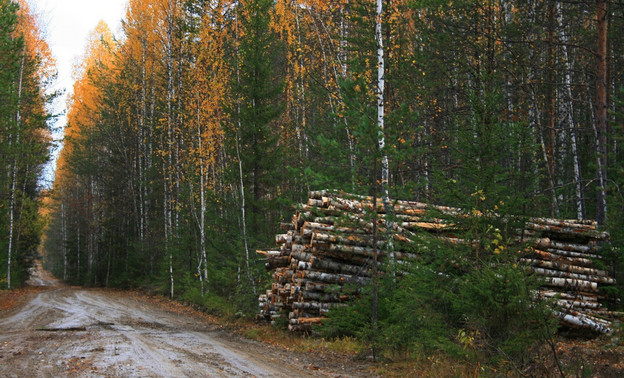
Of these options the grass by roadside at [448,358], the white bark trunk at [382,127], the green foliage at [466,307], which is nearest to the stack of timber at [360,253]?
the white bark trunk at [382,127]

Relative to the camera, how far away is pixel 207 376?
7113mm

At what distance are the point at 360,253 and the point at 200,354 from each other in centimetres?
418

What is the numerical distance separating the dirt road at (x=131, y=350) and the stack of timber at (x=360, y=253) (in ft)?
5.34

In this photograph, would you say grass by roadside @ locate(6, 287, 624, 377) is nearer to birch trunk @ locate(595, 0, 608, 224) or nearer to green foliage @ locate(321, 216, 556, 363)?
green foliage @ locate(321, 216, 556, 363)

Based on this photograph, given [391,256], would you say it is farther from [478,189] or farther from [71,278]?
[71,278]

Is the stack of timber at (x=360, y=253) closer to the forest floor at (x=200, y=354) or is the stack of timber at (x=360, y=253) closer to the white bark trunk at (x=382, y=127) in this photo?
the white bark trunk at (x=382, y=127)

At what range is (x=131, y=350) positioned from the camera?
9133 mm

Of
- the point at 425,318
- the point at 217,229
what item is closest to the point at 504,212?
the point at 425,318

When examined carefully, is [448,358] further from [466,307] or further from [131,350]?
[131,350]

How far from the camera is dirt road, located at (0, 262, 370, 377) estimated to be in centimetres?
745

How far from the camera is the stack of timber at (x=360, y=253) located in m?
9.95

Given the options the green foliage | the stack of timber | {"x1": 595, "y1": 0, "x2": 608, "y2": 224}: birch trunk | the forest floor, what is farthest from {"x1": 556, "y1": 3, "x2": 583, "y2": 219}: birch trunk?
the green foliage

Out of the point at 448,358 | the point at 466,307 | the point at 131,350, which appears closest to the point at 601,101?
the point at 466,307

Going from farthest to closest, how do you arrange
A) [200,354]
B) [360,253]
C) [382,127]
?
[360,253] → [382,127] → [200,354]
